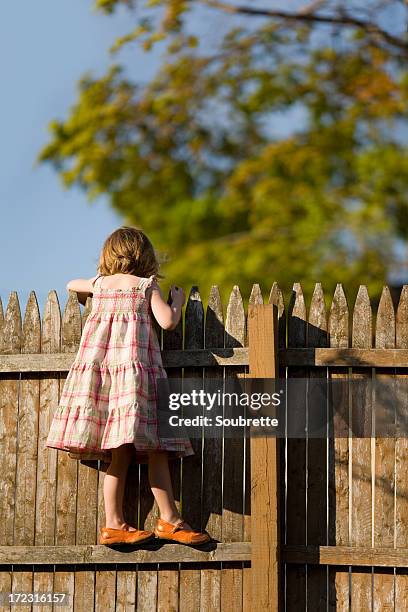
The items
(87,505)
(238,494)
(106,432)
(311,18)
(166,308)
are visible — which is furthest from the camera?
(311,18)

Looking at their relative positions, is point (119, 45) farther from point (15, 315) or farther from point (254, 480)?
point (254, 480)

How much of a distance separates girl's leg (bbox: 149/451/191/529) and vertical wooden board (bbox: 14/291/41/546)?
0.80m

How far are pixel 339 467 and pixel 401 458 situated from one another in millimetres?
369

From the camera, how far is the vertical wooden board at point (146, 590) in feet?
19.5

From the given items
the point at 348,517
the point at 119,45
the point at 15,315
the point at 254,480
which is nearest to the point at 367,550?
the point at 348,517

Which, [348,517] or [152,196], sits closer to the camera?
[348,517]

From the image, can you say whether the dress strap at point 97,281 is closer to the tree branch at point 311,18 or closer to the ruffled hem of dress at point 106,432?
the ruffled hem of dress at point 106,432

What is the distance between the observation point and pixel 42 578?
20.0 ft

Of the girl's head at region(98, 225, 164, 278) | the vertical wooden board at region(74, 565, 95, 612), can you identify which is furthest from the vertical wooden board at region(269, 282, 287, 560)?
the vertical wooden board at region(74, 565, 95, 612)

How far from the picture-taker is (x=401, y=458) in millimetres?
5855

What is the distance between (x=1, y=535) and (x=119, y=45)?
9.57 metres

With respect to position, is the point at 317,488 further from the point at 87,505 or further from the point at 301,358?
the point at 87,505

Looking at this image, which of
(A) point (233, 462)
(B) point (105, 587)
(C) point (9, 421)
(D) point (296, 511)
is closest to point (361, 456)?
(D) point (296, 511)

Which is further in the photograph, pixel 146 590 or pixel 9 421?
pixel 9 421
